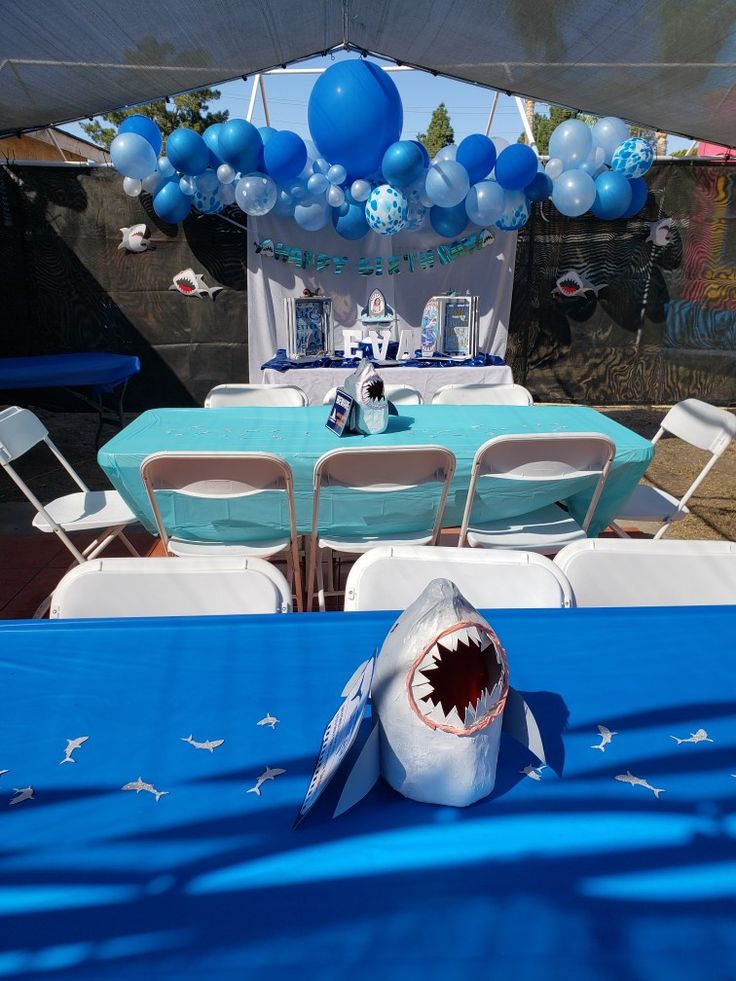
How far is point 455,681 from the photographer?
0.68m

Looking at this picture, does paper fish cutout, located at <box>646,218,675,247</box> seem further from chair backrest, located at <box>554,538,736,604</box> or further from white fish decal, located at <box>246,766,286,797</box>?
white fish decal, located at <box>246,766,286,797</box>

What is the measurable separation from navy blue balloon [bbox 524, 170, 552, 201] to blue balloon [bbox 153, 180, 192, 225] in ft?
9.57

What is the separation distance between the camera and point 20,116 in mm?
5113

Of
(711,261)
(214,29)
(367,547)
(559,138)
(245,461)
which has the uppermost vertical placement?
(214,29)

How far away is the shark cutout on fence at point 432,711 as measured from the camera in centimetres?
68

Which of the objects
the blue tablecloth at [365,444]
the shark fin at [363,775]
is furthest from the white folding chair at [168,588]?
the blue tablecloth at [365,444]

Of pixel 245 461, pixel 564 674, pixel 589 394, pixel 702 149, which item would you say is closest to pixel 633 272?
pixel 589 394

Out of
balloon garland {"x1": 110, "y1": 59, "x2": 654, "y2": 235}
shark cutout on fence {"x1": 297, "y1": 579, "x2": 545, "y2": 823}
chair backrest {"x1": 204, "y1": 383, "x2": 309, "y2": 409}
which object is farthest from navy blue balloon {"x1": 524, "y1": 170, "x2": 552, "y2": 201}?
shark cutout on fence {"x1": 297, "y1": 579, "x2": 545, "y2": 823}

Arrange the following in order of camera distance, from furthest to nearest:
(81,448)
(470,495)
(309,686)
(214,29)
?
1. (81,448)
2. (214,29)
3. (470,495)
4. (309,686)

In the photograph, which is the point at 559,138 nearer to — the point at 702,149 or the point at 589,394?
the point at 589,394

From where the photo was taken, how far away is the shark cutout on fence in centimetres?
68

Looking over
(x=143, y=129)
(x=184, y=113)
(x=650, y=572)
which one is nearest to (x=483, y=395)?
(x=650, y=572)

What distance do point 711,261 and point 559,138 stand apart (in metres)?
2.09

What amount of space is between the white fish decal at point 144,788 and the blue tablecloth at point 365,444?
1509 millimetres
